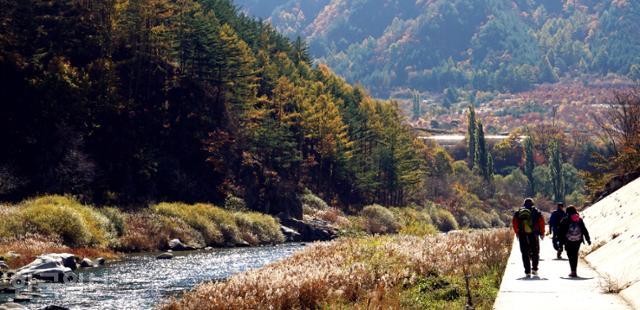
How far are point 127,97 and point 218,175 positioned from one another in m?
11.3

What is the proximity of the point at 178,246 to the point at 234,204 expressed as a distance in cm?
2113

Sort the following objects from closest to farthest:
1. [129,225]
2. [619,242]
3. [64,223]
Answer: [619,242] → [64,223] → [129,225]

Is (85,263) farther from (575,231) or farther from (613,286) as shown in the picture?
(613,286)

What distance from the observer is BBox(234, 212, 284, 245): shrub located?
64.3 meters

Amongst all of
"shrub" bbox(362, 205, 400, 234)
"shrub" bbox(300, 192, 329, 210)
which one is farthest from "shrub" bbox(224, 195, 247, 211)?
"shrub" bbox(362, 205, 400, 234)

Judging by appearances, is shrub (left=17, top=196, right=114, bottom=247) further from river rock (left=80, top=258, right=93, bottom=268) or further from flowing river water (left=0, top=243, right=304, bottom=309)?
river rock (left=80, top=258, right=93, bottom=268)

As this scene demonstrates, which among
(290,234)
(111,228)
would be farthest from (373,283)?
(290,234)

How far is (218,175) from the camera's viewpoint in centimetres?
7650

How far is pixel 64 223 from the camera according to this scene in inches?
1774

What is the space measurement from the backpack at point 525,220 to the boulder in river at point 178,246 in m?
32.8

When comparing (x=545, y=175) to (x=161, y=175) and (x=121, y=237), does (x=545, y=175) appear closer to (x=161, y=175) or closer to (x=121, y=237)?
(x=161, y=175)

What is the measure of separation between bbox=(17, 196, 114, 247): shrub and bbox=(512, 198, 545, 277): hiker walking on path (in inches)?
1122

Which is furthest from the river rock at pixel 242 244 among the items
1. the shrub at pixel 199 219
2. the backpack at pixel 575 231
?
the backpack at pixel 575 231

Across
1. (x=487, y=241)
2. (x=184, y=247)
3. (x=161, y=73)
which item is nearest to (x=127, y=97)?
(x=161, y=73)
